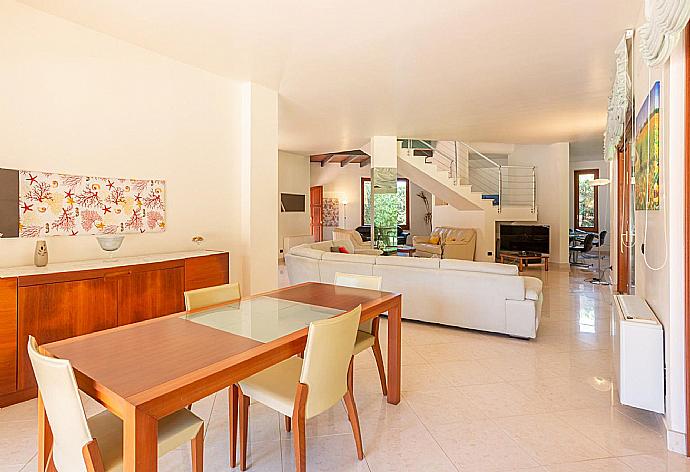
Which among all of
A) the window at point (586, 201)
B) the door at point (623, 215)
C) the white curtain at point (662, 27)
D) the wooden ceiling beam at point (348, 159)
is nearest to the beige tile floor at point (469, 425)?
the white curtain at point (662, 27)

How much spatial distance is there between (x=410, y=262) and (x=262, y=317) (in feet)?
9.06

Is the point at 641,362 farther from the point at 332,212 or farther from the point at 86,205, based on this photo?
the point at 332,212

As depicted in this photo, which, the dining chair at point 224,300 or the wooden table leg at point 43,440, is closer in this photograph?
the wooden table leg at point 43,440

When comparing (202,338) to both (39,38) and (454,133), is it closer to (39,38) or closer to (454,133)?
(39,38)

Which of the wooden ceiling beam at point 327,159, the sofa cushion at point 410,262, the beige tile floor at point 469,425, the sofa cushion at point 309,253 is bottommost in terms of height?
the beige tile floor at point 469,425

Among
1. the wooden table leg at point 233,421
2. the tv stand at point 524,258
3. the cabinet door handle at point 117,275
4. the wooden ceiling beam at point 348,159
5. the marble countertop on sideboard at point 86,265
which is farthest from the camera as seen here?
the wooden ceiling beam at point 348,159

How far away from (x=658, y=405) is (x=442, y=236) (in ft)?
25.2

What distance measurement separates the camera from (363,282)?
10.2ft

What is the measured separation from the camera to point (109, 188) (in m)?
3.77

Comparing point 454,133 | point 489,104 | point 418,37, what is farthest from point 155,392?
point 454,133

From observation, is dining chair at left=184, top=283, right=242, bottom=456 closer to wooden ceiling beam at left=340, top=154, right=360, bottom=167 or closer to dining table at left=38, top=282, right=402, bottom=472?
dining table at left=38, top=282, right=402, bottom=472

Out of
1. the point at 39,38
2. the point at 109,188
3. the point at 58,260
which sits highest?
the point at 39,38

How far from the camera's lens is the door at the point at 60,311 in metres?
2.74

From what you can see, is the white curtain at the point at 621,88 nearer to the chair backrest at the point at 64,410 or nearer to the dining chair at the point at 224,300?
the dining chair at the point at 224,300
